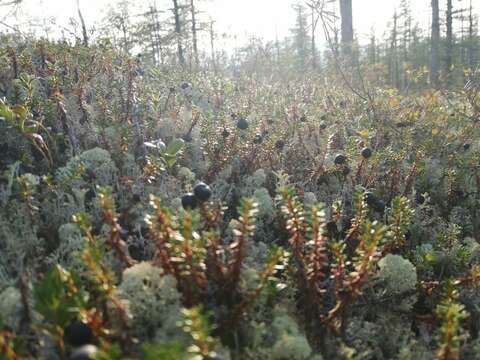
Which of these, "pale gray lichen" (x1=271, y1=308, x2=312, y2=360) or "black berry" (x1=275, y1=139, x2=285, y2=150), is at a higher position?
"black berry" (x1=275, y1=139, x2=285, y2=150)

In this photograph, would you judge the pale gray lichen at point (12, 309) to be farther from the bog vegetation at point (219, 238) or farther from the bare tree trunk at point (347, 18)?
the bare tree trunk at point (347, 18)

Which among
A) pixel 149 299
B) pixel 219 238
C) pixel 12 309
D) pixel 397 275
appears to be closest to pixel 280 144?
pixel 397 275

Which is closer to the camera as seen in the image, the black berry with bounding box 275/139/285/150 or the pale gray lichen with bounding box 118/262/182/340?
the pale gray lichen with bounding box 118/262/182/340

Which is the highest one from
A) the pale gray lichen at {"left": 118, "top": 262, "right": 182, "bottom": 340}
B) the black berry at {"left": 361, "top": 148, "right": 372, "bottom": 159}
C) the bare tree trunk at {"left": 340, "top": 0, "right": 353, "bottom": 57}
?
the bare tree trunk at {"left": 340, "top": 0, "right": 353, "bottom": 57}

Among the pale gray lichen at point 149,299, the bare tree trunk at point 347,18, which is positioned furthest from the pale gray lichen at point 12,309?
the bare tree trunk at point 347,18

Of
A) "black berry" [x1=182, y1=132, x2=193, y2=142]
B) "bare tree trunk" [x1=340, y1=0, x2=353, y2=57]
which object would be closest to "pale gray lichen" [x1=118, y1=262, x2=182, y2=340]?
"black berry" [x1=182, y1=132, x2=193, y2=142]

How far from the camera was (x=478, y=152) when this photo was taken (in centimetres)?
401

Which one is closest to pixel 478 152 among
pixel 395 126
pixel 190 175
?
pixel 395 126

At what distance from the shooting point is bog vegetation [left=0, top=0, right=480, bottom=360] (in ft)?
4.92

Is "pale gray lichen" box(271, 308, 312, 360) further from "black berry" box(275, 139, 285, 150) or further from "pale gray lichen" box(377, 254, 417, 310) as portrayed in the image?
"black berry" box(275, 139, 285, 150)

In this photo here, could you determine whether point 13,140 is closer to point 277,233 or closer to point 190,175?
point 190,175

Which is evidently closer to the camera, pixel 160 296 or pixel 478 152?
pixel 160 296

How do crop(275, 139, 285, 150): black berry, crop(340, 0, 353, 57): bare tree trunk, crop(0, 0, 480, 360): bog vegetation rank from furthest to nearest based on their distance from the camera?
1. crop(340, 0, 353, 57): bare tree trunk
2. crop(275, 139, 285, 150): black berry
3. crop(0, 0, 480, 360): bog vegetation

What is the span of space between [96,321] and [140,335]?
0.32m
